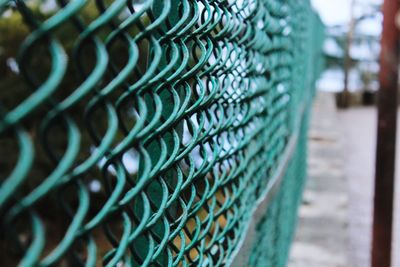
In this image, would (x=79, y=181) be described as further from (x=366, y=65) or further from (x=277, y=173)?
(x=366, y=65)

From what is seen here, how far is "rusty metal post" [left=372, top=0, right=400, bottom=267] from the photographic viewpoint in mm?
2934

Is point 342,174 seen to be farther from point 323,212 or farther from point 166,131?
point 166,131

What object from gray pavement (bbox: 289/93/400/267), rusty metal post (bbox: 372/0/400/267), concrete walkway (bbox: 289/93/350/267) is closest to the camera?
rusty metal post (bbox: 372/0/400/267)

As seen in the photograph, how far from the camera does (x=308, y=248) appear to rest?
3621mm

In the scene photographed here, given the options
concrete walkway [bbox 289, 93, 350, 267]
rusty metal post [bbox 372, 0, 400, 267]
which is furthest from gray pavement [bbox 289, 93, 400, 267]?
rusty metal post [bbox 372, 0, 400, 267]

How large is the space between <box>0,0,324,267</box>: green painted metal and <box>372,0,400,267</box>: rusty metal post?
0.45 m

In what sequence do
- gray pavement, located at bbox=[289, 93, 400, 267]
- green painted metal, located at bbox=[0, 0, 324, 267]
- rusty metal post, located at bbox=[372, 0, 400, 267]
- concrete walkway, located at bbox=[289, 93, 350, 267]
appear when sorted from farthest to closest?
gray pavement, located at bbox=[289, 93, 400, 267], concrete walkway, located at bbox=[289, 93, 350, 267], rusty metal post, located at bbox=[372, 0, 400, 267], green painted metal, located at bbox=[0, 0, 324, 267]

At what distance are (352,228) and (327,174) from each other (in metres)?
0.66

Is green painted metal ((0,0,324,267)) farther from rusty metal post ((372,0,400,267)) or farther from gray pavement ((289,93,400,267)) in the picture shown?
rusty metal post ((372,0,400,267))

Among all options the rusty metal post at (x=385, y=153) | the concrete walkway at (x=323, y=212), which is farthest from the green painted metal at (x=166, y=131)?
the rusty metal post at (x=385, y=153)

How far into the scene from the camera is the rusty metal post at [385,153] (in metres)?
2.93

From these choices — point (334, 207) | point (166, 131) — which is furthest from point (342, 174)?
point (166, 131)

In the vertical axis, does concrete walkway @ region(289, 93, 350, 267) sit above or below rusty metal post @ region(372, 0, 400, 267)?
below

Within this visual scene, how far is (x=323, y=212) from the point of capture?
14.3 feet
